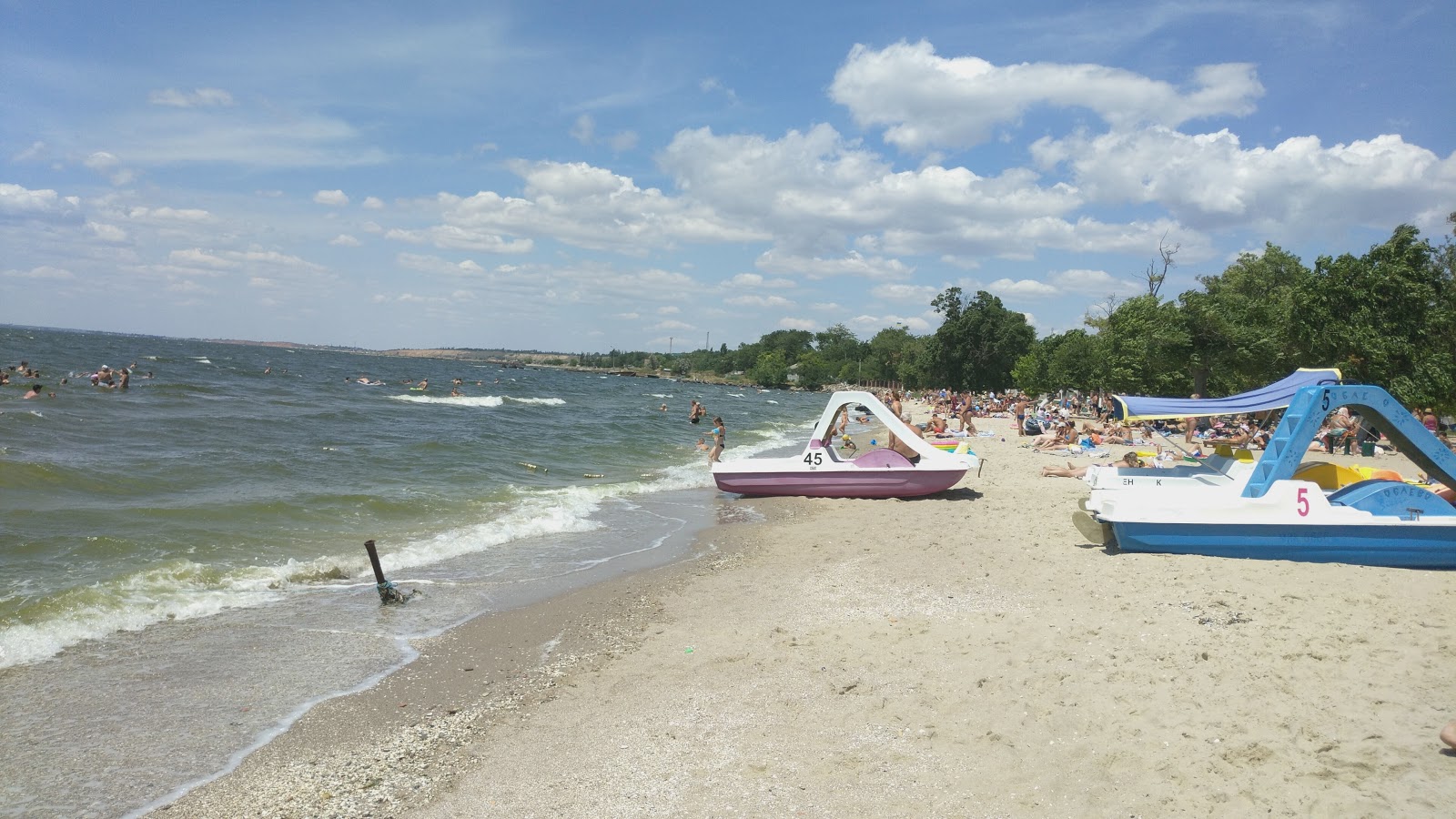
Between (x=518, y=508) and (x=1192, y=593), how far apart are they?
1122 cm

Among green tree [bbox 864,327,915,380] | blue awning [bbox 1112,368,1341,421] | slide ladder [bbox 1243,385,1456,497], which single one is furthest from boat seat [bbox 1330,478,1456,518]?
green tree [bbox 864,327,915,380]

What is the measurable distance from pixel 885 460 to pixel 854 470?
0.61 m

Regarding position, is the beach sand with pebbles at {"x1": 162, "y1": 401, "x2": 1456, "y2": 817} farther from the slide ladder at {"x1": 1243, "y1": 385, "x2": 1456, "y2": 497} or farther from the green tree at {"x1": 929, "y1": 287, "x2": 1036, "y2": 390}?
the green tree at {"x1": 929, "y1": 287, "x2": 1036, "y2": 390}

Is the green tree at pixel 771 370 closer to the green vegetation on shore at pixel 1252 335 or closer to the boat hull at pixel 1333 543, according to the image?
the green vegetation on shore at pixel 1252 335

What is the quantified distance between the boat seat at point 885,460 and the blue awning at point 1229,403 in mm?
4956

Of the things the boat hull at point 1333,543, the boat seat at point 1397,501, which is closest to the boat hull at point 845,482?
the boat hull at point 1333,543

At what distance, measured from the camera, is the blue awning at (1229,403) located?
9508 mm

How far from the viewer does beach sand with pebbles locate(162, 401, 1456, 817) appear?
444cm

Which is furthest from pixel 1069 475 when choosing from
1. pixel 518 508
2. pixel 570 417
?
pixel 570 417

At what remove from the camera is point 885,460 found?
1491 cm

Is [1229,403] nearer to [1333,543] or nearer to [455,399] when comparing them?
[1333,543]

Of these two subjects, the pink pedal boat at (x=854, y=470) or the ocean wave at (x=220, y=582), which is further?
the pink pedal boat at (x=854, y=470)

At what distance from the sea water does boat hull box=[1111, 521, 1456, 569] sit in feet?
23.0

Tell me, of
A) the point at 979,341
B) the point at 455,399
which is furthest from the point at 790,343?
the point at 455,399
